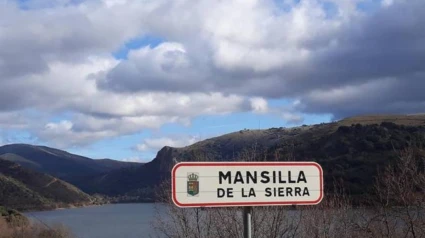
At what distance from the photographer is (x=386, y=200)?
1533 cm

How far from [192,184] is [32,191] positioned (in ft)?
497

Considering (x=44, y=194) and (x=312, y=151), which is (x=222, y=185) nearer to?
(x=312, y=151)

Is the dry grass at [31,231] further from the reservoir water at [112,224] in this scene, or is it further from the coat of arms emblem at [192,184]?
the coat of arms emblem at [192,184]

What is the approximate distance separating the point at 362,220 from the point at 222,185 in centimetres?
1229

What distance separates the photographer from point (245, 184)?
201 inches

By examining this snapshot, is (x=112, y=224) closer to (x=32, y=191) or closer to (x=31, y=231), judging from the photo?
(x=31, y=231)

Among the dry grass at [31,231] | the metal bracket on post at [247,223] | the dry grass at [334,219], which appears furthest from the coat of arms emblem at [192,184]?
the dry grass at [31,231]

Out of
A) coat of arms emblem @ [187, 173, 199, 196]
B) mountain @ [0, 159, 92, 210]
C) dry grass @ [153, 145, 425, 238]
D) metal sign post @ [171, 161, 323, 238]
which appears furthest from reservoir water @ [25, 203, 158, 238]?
mountain @ [0, 159, 92, 210]

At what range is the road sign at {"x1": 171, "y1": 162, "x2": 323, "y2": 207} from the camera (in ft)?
16.2

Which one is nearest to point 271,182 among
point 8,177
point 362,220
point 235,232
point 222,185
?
point 222,185

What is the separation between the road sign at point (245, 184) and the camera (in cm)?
495

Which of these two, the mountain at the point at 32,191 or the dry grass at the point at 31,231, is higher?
the mountain at the point at 32,191

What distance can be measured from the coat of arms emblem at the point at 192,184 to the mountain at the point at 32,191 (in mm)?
121614

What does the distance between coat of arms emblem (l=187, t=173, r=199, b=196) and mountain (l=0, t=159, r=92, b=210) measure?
121614 millimetres
